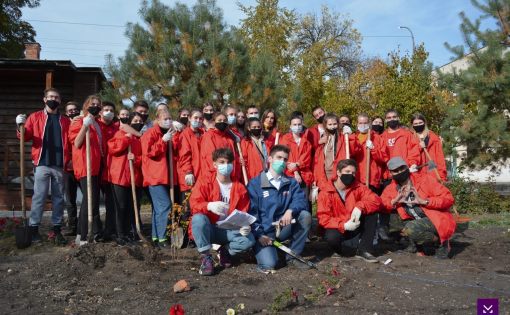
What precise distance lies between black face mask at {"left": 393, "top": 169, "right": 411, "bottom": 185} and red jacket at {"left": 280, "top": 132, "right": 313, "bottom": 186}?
1218mm

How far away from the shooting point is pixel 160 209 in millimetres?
6203

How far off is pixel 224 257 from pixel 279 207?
822mm

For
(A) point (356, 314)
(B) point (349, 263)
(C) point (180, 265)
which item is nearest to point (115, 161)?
(C) point (180, 265)

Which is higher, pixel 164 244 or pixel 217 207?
pixel 217 207

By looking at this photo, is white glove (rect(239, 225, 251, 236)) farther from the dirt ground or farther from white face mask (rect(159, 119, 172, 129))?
white face mask (rect(159, 119, 172, 129))

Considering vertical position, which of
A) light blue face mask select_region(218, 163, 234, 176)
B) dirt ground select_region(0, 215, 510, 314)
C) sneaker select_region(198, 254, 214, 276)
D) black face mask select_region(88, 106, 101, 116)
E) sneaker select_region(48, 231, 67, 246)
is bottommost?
dirt ground select_region(0, 215, 510, 314)

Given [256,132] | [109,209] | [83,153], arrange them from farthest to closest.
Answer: [256,132] < [109,209] < [83,153]

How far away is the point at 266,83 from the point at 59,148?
7.40 m

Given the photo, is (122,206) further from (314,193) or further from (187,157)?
(314,193)

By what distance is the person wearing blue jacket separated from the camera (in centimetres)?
538

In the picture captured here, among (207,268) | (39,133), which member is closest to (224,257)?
(207,268)

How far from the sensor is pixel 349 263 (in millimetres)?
5504

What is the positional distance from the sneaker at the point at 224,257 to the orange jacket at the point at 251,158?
1.46 m

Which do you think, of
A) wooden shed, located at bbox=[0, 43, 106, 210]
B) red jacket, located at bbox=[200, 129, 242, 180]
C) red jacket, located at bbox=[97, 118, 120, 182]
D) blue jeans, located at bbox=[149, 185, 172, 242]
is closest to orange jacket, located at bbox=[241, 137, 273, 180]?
red jacket, located at bbox=[200, 129, 242, 180]
